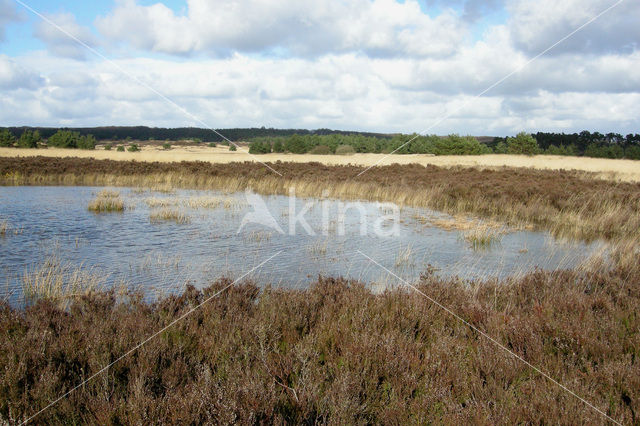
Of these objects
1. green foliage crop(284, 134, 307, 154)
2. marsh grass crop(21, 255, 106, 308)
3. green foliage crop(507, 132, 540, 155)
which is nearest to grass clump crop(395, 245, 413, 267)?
marsh grass crop(21, 255, 106, 308)

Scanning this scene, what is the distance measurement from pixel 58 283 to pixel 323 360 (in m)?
5.11

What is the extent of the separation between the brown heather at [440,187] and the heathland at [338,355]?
948cm

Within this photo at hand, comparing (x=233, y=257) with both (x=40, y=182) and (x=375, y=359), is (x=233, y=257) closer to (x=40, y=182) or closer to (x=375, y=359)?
(x=375, y=359)

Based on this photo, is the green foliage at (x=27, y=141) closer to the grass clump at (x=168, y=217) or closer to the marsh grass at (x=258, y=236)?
the grass clump at (x=168, y=217)

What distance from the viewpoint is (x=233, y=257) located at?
35.6 feet

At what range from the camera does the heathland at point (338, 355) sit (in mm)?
3643

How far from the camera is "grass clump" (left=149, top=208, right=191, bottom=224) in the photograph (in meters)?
15.6

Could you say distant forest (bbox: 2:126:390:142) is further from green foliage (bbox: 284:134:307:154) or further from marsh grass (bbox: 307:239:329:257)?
marsh grass (bbox: 307:239:329:257)

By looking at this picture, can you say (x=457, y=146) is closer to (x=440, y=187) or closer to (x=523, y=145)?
(x=523, y=145)

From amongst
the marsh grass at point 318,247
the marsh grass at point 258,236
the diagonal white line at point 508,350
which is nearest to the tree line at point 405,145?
→ the marsh grass at point 258,236

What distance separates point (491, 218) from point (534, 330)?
13577 mm

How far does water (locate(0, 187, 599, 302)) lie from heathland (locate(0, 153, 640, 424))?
72.6 inches

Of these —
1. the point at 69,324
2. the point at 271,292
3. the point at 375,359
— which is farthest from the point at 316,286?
the point at 69,324

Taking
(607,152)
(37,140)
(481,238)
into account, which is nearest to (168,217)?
(481,238)
